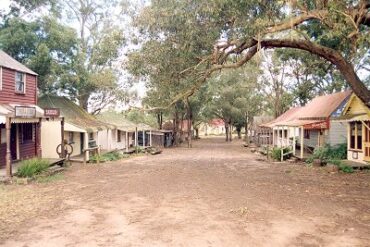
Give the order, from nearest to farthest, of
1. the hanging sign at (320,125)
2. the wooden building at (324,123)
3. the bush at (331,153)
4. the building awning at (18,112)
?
the building awning at (18,112) < the bush at (331,153) < the hanging sign at (320,125) < the wooden building at (324,123)

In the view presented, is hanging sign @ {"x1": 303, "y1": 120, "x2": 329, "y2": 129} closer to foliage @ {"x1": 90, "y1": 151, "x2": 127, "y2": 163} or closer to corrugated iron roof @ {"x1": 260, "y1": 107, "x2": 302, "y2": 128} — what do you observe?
corrugated iron roof @ {"x1": 260, "y1": 107, "x2": 302, "y2": 128}

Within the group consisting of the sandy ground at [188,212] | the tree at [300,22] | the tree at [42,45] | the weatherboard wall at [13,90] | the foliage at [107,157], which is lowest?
the sandy ground at [188,212]

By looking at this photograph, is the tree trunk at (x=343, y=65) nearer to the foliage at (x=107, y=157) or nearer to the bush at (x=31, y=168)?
the bush at (x=31, y=168)

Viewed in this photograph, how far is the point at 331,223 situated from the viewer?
8312 mm

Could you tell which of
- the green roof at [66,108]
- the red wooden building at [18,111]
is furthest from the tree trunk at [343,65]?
the green roof at [66,108]

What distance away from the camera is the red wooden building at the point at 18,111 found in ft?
55.0

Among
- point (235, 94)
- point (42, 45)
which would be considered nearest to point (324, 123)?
point (42, 45)

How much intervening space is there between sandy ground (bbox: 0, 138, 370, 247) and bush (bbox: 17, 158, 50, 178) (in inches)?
51.0

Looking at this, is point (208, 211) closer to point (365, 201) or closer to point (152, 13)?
point (365, 201)

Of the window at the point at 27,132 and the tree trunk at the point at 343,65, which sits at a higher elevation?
the tree trunk at the point at 343,65

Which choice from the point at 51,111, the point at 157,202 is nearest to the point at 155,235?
the point at 157,202

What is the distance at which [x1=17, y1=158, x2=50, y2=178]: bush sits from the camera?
15422 mm

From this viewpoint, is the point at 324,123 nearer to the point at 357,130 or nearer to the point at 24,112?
the point at 357,130

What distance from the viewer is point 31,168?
15719 millimetres
